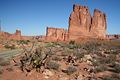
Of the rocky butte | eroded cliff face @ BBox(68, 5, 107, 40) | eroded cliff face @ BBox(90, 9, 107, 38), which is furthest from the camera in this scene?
eroded cliff face @ BBox(90, 9, 107, 38)

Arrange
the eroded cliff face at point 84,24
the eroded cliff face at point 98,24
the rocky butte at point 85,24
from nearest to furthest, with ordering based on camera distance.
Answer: the rocky butte at point 85,24 → the eroded cliff face at point 84,24 → the eroded cliff face at point 98,24

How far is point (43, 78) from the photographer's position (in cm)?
1047

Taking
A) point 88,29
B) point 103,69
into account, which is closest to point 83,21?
point 88,29

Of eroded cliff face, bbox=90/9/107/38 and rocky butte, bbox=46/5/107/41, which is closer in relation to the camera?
rocky butte, bbox=46/5/107/41

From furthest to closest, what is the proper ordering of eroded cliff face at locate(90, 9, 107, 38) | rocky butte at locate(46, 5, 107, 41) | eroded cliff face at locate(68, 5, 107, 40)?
1. eroded cliff face at locate(90, 9, 107, 38)
2. eroded cliff face at locate(68, 5, 107, 40)
3. rocky butte at locate(46, 5, 107, 41)

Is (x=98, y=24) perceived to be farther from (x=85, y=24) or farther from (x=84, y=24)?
(x=84, y=24)

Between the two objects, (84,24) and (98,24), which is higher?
(98,24)

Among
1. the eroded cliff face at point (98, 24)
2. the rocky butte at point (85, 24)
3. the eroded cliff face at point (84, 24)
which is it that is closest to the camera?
the rocky butte at point (85, 24)

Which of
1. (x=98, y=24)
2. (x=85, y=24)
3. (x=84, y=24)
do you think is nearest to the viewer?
(x=84, y=24)

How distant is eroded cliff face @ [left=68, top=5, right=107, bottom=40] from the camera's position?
73750 millimetres

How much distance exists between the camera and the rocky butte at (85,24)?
7362cm

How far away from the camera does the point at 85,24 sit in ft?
252

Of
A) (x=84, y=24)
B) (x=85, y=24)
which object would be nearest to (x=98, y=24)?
(x=85, y=24)

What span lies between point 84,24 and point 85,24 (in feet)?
1.92
